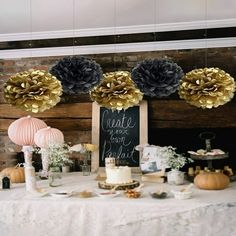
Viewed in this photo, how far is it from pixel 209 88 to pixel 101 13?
163 cm

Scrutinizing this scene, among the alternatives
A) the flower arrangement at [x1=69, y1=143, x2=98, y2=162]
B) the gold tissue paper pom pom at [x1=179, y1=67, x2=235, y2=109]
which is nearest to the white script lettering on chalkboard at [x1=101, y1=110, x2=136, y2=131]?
the flower arrangement at [x1=69, y1=143, x2=98, y2=162]

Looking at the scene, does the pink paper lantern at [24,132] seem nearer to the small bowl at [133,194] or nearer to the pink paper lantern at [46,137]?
the pink paper lantern at [46,137]

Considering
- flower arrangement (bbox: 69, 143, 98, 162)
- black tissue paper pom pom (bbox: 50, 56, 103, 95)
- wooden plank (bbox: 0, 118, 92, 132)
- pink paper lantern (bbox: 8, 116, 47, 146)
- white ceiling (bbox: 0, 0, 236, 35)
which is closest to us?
black tissue paper pom pom (bbox: 50, 56, 103, 95)

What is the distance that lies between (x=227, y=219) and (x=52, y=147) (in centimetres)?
173

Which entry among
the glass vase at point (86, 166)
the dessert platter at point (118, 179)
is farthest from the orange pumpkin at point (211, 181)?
the glass vase at point (86, 166)

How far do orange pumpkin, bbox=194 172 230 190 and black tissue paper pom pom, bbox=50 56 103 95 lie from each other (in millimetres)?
1395

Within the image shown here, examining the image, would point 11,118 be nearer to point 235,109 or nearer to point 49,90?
point 49,90

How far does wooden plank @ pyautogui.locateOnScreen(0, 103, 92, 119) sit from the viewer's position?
15.7ft

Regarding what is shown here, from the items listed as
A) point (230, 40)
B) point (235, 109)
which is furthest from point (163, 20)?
point (235, 109)

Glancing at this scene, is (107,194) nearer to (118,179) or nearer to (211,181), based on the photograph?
(118,179)

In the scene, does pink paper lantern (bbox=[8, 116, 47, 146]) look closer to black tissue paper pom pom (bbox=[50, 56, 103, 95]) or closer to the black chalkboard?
the black chalkboard

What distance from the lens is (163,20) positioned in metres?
4.11

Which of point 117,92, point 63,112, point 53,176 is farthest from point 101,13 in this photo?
point 53,176

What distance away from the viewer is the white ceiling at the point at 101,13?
11.7 ft
